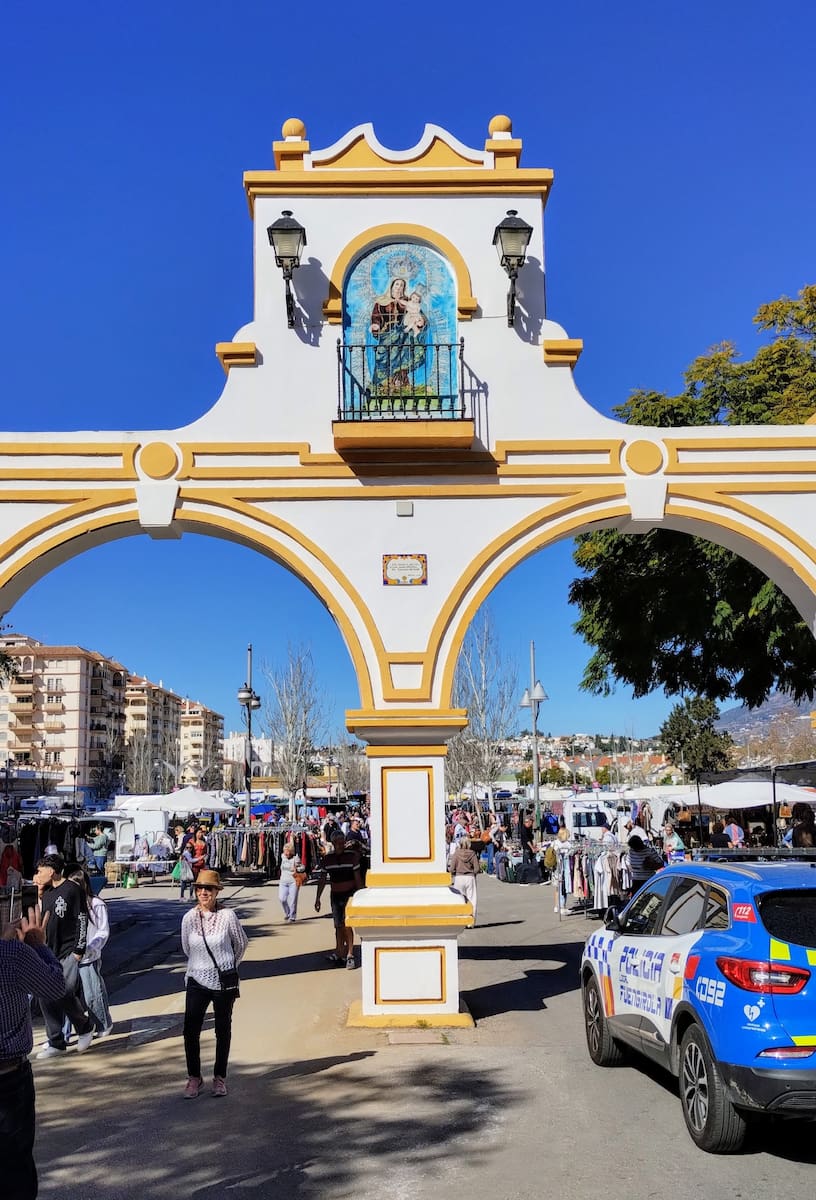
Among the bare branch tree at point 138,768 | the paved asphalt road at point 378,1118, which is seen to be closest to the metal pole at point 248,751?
the paved asphalt road at point 378,1118

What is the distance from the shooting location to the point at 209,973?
25.0ft

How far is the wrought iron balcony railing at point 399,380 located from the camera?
442 inches

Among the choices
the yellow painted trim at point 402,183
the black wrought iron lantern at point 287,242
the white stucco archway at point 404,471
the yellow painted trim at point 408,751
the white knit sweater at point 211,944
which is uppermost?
the yellow painted trim at point 402,183

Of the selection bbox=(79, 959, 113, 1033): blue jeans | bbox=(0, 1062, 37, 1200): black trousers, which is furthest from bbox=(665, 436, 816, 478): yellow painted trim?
bbox=(0, 1062, 37, 1200): black trousers

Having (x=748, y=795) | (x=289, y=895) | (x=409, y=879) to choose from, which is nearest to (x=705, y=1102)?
(x=409, y=879)

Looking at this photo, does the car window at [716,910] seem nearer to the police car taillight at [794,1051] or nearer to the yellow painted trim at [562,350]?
the police car taillight at [794,1051]

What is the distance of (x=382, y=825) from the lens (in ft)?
34.5

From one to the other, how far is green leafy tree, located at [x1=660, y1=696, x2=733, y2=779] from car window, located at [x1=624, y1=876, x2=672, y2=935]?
4609cm

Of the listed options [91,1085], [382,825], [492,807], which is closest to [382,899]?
[382,825]

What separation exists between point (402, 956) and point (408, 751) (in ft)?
6.29

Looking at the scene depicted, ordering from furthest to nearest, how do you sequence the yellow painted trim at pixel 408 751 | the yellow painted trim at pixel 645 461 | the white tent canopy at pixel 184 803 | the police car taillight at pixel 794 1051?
1. the white tent canopy at pixel 184 803
2. the yellow painted trim at pixel 645 461
3. the yellow painted trim at pixel 408 751
4. the police car taillight at pixel 794 1051

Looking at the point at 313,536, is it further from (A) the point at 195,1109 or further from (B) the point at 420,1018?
(A) the point at 195,1109

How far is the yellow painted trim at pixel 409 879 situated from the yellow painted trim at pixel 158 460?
4.49 m

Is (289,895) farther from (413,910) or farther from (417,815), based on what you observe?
(413,910)
